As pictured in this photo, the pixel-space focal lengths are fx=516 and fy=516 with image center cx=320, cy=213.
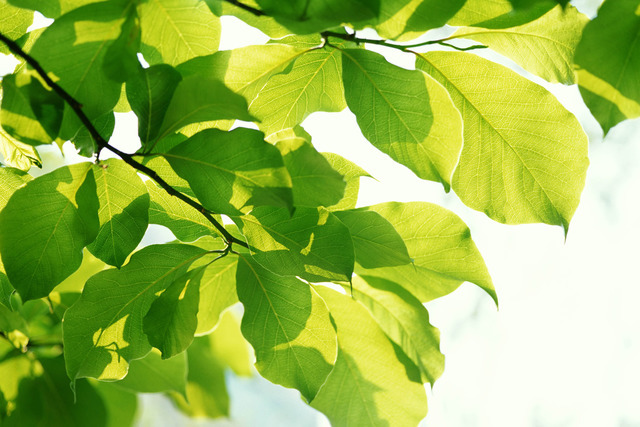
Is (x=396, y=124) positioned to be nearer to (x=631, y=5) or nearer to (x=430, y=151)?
(x=430, y=151)

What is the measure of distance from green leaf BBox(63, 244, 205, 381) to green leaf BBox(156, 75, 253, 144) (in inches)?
6.8

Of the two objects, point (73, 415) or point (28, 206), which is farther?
point (73, 415)

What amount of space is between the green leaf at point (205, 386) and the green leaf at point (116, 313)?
37cm

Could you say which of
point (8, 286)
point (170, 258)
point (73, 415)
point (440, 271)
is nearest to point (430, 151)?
point (440, 271)

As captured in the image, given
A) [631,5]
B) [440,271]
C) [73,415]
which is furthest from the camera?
[73,415]

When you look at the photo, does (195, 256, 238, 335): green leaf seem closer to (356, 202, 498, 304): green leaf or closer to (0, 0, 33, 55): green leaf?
(356, 202, 498, 304): green leaf

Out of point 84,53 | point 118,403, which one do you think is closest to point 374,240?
point 84,53

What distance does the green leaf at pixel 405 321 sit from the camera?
64 centimetres

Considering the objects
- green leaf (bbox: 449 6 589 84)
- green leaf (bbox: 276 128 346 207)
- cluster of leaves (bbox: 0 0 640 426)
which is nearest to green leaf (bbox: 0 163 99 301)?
cluster of leaves (bbox: 0 0 640 426)

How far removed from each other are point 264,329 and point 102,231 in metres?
0.20

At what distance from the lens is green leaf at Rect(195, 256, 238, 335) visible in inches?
25.0

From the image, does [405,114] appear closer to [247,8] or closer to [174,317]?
[247,8]

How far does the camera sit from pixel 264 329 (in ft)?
1.90

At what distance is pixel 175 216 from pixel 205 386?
450mm
